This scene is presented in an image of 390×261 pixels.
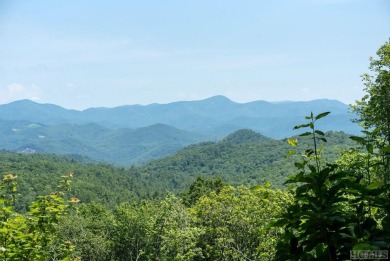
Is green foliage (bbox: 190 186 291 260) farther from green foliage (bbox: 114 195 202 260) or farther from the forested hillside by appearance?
the forested hillside

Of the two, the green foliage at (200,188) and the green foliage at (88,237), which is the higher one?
the green foliage at (200,188)

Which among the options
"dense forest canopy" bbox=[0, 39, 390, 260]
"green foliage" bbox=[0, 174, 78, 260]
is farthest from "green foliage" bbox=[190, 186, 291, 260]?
"green foliage" bbox=[0, 174, 78, 260]

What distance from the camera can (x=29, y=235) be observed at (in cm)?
477

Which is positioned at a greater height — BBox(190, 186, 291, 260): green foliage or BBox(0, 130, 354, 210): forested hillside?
BBox(190, 186, 291, 260): green foliage

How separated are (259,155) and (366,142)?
618 ft

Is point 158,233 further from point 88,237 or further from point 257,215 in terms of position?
point 88,237

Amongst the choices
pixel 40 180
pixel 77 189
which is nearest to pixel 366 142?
pixel 77 189

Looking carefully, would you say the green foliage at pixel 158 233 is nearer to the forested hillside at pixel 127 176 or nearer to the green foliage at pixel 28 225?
the green foliage at pixel 28 225

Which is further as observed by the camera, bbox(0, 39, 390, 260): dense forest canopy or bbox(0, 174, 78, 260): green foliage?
bbox(0, 174, 78, 260): green foliage

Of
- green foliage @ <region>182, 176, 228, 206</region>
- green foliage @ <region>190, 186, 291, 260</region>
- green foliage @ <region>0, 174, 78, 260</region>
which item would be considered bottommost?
green foliage @ <region>182, 176, 228, 206</region>
